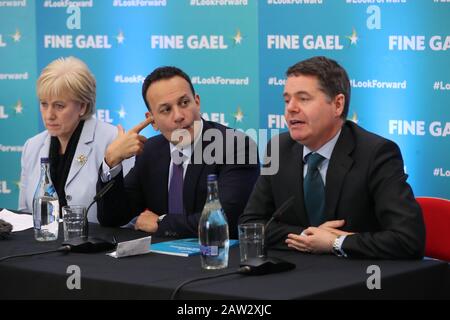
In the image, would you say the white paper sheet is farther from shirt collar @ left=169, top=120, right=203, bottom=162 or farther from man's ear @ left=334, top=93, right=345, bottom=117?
man's ear @ left=334, top=93, right=345, bottom=117

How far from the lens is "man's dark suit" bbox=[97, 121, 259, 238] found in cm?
371

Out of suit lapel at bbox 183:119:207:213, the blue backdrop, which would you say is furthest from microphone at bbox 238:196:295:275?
the blue backdrop

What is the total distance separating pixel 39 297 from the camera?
2898 mm

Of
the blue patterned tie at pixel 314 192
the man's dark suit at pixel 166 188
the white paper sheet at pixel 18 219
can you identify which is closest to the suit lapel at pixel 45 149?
the white paper sheet at pixel 18 219

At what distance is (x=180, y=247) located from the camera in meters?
3.23

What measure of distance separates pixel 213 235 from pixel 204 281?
0.28 m

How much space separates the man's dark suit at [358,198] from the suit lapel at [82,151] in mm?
1304

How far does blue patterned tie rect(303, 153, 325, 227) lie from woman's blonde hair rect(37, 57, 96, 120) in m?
1.69

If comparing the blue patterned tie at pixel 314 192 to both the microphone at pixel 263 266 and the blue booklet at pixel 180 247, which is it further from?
the microphone at pixel 263 266

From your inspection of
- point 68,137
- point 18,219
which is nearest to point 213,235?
point 18,219

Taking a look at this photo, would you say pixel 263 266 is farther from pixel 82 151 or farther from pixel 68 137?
pixel 68 137

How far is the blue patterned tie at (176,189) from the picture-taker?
12.8 feet
